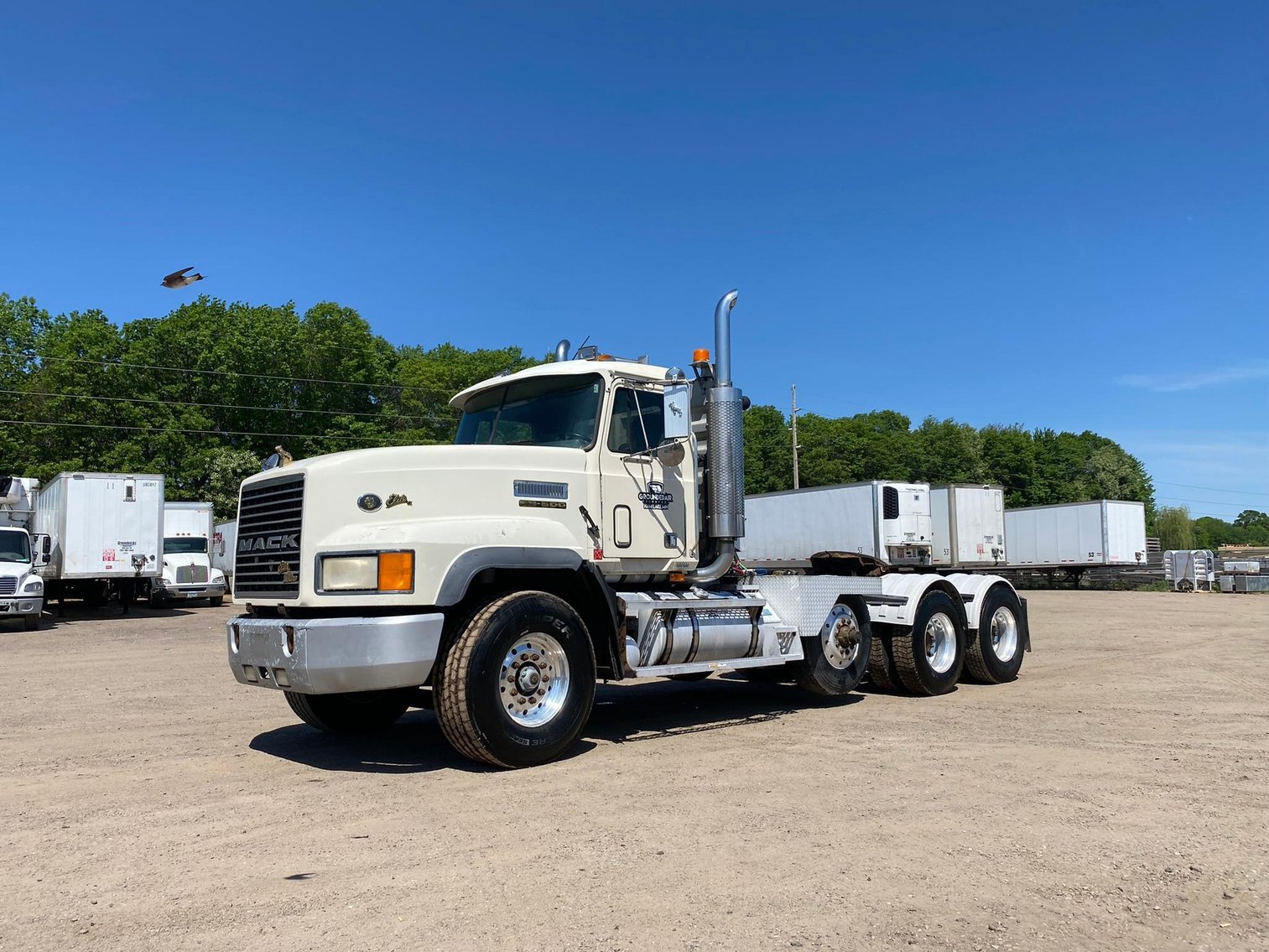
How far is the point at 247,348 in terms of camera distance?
53.1 meters

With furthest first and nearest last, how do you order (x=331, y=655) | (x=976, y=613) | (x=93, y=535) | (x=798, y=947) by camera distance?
1. (x=93, y=535)
2. (x=976, y=613)
3. (x=331, y=655)
4. (x=798, y=947)

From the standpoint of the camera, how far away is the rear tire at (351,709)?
806 centimetres

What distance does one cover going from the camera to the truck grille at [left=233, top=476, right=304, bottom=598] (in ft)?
22.0

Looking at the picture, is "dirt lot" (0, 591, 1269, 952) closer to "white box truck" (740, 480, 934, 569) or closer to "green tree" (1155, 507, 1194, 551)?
"white box truck" (740, 480, 934, 569)

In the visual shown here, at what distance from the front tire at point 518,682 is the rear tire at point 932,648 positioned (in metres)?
4.39

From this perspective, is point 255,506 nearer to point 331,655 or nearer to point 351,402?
point 331,655

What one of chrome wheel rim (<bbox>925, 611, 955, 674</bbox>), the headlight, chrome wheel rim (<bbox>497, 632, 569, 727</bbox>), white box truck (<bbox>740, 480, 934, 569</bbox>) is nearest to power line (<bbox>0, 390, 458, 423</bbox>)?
white box truck (<bbox>740, 480, 934, 569</bbox>)

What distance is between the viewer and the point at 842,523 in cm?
2917

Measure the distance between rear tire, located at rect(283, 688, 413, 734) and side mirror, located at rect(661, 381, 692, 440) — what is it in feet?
9.77

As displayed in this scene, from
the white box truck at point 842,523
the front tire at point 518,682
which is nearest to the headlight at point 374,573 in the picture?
the front tire at point 518,682

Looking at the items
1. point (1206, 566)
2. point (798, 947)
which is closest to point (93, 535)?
point (798, 947)

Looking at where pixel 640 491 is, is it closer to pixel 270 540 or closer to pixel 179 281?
pixel 270 540

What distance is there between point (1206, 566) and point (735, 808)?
133 feet

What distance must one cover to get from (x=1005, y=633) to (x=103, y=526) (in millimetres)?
22028
